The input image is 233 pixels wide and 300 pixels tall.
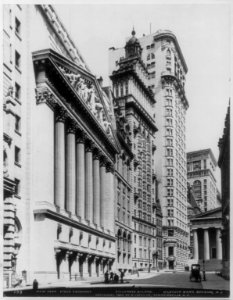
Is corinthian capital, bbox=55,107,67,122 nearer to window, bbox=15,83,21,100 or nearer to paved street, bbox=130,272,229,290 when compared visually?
window, bbox=15,83,21,100

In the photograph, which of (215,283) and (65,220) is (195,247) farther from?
(215,283)

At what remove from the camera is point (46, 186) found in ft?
135

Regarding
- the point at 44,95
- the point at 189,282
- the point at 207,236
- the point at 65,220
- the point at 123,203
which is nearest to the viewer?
the point at 189,282

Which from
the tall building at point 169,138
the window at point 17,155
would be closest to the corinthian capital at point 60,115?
the tall building at point 169,138

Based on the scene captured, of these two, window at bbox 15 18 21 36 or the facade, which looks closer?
window at bbox 15 18 21 36

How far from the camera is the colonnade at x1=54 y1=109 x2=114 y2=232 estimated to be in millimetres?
45875

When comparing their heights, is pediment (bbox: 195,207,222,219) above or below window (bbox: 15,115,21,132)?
below

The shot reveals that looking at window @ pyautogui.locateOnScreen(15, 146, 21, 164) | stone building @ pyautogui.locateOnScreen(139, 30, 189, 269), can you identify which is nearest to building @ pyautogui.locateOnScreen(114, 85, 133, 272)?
stone building @ pyautogui.locateOnScreen(139, 30, 189, 269)

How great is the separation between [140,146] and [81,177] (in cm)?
980

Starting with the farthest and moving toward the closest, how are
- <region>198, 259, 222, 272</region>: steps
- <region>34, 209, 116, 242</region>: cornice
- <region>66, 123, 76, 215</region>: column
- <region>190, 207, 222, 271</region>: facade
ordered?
<region>66, 123, 76, 215</region>: column
<region>190, 207, 222, 271</region>: facade
<region>34, 209, 116, 242</region>: cornice
<region>198, 259, 222, 272</region>: steps

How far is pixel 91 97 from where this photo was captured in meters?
54.2

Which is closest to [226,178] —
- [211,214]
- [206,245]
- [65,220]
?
[206,245]

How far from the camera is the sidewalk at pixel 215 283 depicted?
107 feet

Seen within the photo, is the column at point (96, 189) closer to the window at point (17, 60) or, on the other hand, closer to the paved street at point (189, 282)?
the paved street at point (189, 282)
